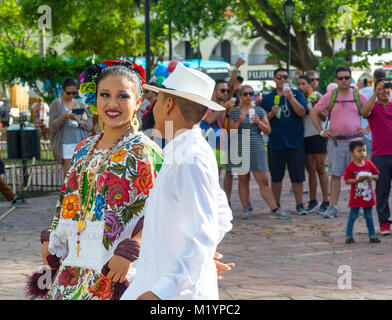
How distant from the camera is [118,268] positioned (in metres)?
3.55

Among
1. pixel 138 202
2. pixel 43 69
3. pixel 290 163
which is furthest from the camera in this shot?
pixel 43 69

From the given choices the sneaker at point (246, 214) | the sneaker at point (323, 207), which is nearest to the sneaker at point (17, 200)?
the sneaker at point (246, 214)

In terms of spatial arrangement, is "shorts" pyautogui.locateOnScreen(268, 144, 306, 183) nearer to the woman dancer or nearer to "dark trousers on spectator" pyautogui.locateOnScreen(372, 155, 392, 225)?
"dark trousers on spectator" pyautogui.locateOnScreen(372, 155, 392, 225)

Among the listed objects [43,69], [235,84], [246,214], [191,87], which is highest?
[43,69]

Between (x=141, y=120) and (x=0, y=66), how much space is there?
23.5 ft

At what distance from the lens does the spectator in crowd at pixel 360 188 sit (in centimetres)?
874

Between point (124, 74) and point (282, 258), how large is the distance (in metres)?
4.26

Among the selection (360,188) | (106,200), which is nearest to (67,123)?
(360,188)

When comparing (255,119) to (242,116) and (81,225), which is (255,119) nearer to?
(242,116)

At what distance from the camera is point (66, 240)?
3945mm

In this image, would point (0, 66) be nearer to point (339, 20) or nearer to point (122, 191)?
point (339, 20)

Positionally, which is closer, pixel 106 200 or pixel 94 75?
pixel 106 200

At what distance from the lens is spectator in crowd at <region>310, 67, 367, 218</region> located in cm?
1051
